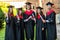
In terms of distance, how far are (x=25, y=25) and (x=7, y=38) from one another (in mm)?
770

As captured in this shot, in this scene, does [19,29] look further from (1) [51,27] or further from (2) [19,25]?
(1) [51,27]

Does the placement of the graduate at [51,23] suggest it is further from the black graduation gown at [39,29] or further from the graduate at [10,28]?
the graduate at [10,28]

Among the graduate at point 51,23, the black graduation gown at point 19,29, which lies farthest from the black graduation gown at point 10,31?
the graduate at point 51,23

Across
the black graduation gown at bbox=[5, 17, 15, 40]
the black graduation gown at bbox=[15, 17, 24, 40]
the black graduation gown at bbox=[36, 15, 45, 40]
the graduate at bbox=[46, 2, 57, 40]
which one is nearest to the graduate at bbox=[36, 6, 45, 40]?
the black graduation gown at bbox=[36, 15, 45, 40]

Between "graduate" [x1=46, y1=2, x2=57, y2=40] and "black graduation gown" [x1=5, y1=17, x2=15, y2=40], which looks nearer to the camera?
"graduate" [x1=46, y1=2, x2=57, y2=40]

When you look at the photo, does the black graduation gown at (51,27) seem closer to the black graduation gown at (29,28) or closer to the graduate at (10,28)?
the black graduation gown at (29,28)

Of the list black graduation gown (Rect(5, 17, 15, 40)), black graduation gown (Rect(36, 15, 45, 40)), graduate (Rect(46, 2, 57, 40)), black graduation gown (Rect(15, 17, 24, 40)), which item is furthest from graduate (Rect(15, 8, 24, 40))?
graduate (Rect(46, 2, 57, 40))

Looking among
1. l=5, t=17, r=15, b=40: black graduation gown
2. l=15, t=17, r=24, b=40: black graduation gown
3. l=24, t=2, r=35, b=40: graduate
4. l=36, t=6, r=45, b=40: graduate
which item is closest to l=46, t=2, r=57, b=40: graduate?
l=36, t=6, r=45, b=40: graduate

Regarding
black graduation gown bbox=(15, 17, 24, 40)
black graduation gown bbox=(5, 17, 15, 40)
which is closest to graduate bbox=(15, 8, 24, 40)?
black graduation gown bbox=(15, 17, 24, 40)

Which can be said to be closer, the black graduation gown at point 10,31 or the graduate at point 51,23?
the graduate at point 51,23

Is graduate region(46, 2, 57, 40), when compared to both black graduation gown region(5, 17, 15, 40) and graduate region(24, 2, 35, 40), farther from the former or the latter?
black graduation gown region(5, 17, 15, 40)

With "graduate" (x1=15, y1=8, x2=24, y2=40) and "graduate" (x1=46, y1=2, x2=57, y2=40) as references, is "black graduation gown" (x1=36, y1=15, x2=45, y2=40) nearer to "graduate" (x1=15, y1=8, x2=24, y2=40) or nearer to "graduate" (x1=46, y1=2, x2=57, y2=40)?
"graduate" (x1=46, y1=2, x2=57, y2=40)

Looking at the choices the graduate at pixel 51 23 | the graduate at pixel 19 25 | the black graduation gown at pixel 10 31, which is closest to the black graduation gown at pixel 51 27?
the graduate at pixel 51 23

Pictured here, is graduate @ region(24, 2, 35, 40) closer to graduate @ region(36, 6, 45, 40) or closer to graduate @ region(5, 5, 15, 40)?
graduate @ region(36, 6, 45, 40)
